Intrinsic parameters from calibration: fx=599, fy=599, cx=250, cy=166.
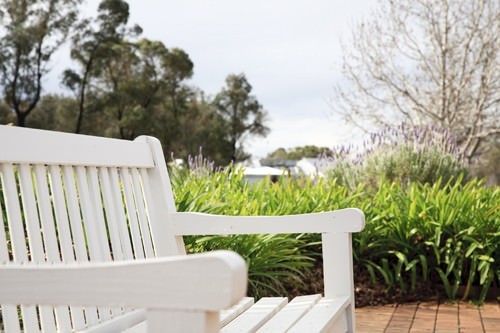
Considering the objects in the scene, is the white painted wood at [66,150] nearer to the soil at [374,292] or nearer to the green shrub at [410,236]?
the green shrub at [410,236]

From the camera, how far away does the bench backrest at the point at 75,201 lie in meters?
1.74

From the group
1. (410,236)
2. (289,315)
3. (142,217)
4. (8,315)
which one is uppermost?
(142,217)

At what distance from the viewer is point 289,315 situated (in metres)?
2.00

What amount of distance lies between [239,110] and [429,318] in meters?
34.7

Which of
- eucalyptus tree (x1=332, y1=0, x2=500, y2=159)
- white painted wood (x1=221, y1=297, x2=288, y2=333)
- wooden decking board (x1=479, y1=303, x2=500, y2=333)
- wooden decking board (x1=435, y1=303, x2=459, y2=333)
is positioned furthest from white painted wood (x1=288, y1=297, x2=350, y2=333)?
eucalyptus tree (x1=332, y1=0, x2=500, y2=159)

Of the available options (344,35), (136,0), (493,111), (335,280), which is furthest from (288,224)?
(136,0)

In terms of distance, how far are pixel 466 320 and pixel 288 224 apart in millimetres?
2040

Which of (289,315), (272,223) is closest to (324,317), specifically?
(289,315)

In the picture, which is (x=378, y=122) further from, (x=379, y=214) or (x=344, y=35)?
(x=379, y=214)

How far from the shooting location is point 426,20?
1313cm

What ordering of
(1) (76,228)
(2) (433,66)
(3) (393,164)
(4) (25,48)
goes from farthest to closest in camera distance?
1. (4) (25,48)
2. (2) (433,66)
3. (3) (393,164)
4. (1) (76,228)

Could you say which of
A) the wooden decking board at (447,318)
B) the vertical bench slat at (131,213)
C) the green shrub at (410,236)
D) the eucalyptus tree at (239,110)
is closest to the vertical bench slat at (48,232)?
the vertical bench slat at (131,213)

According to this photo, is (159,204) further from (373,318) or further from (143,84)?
(143,84)

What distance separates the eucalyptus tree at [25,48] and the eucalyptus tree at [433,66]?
17170 mm
